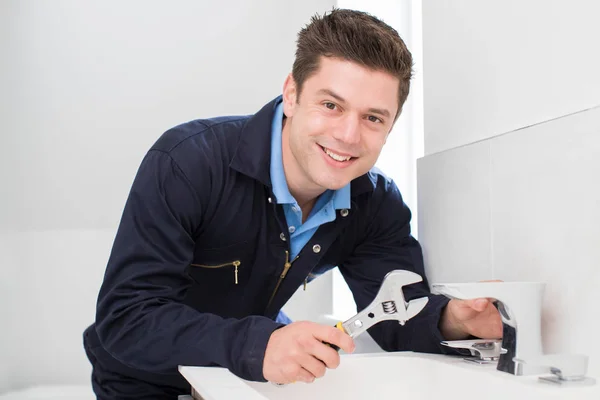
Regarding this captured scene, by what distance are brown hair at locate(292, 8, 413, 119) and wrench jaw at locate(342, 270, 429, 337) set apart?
37 centimetres

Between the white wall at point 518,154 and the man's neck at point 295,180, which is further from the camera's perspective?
the man's neck at point 295,180

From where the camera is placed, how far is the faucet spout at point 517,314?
2.87 ft

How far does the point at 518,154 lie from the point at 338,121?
282mm

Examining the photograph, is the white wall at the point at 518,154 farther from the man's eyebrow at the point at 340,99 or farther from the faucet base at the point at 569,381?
the man's eyebrow at the point at 340,99

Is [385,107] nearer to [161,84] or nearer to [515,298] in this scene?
[515,298]

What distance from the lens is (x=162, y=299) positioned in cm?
96

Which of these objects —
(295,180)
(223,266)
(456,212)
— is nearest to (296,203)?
(295,180)

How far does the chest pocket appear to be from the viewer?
1.16 metres

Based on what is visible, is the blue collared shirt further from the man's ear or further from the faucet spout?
the faucet spout

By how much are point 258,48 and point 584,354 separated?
1473mm

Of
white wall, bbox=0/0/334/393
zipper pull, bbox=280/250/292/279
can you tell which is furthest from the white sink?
white wall, bbox=0/0/334/393

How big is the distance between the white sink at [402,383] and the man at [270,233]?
0.06 meters

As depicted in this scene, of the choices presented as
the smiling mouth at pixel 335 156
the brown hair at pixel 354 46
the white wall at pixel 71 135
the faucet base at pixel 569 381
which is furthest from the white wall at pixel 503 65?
the white wall at pixel 71 135

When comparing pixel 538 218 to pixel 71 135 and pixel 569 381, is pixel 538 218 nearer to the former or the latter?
pixel 569 381
